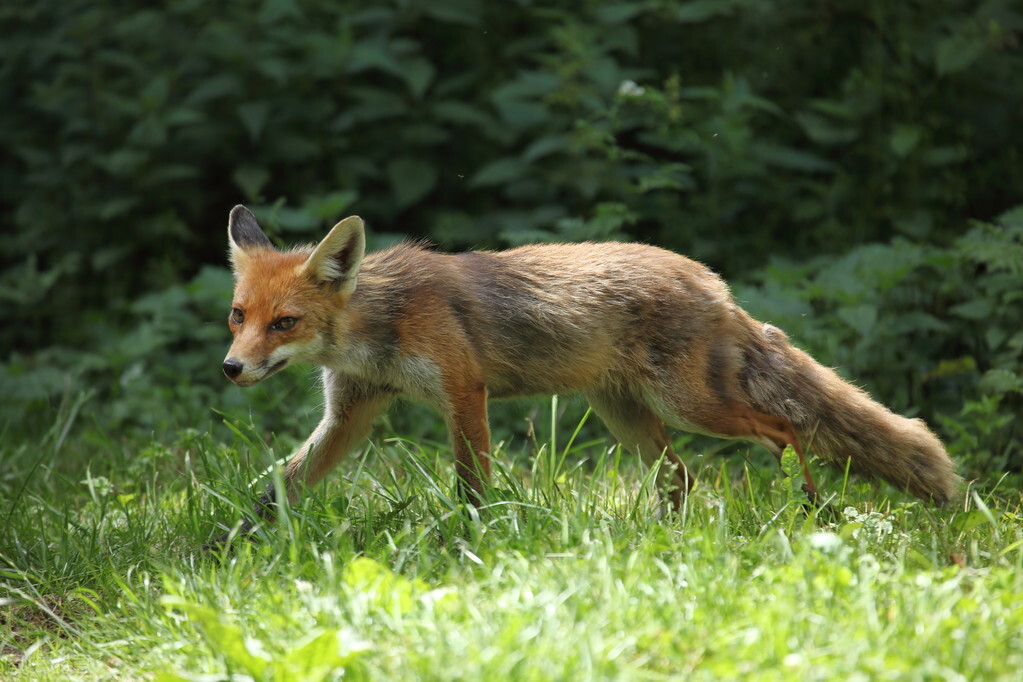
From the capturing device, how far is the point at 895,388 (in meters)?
6.48

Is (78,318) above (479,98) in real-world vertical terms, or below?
below

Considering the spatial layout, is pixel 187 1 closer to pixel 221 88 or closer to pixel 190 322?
pixel 221 88

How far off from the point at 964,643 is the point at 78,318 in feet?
26.4

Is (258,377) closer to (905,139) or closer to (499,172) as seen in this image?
(499,172)

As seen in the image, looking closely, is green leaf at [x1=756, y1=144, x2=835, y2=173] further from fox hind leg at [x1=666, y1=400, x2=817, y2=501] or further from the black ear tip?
the black ear tip

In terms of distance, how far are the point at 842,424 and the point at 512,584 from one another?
7.34 ft

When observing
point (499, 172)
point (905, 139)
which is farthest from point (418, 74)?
point (905, 139)

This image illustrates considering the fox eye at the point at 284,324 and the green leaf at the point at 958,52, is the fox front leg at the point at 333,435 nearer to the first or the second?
the fox eye at the point at 284,324

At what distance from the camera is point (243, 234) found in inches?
199

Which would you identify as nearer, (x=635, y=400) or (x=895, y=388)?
(x=635, y=400)

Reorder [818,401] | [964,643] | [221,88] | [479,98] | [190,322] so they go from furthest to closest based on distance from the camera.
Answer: [479,98] → [221,88] → [190,322] → [818,401] → [964,643]

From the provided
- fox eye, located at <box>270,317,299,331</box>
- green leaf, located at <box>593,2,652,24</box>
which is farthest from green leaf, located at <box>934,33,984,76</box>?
fox eye, located at <box>270,317,299,331</box>

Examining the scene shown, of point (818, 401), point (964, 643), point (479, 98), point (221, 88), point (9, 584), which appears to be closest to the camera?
point (964, 643)

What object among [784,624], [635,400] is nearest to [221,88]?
[635,400]
